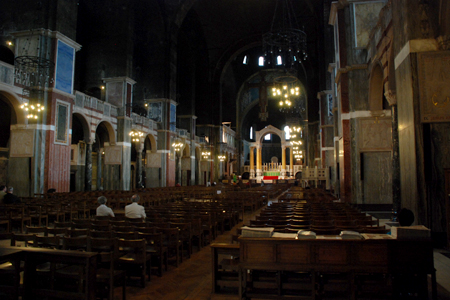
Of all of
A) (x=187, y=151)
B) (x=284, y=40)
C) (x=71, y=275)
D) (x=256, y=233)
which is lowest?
(x=71, y=275)

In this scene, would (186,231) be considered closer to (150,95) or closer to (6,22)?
(6,22)

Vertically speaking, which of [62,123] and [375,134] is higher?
[62,123]

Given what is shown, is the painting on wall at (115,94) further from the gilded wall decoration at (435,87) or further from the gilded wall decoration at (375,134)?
the gilded wall decoration at (435,87)

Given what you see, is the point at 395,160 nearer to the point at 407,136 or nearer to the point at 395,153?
the point at 395,153

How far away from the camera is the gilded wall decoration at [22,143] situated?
1541 cm

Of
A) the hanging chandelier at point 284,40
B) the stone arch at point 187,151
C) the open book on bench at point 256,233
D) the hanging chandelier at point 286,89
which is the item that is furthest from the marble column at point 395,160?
the stone arch at point 187,151

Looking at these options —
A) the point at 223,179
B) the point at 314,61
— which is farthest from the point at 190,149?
the point at 314,61

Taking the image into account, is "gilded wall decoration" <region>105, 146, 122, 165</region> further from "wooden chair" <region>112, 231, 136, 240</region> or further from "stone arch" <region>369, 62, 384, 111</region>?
"wooden chair" <region>112, 231, 136, 240</region>

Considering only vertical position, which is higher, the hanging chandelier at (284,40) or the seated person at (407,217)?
the hanging chandelier at (284,40)

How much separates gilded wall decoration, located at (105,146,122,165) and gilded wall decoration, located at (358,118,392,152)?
52.9 feet

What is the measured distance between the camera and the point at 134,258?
15.2ft

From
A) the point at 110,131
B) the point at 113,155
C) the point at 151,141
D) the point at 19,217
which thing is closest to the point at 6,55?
the point at 110,131

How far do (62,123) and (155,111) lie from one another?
40.8 ft

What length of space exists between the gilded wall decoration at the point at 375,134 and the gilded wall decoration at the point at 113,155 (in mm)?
16138
